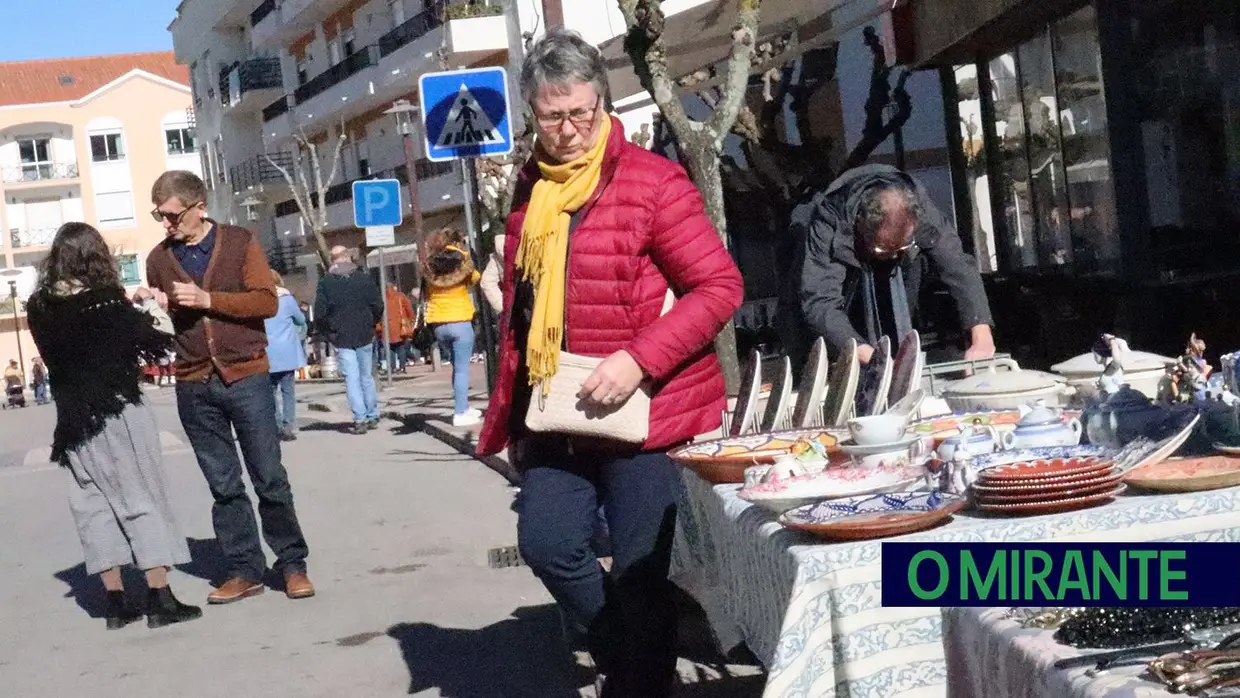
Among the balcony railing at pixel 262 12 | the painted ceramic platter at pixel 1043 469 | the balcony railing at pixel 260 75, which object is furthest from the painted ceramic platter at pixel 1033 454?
the balcony railing at pixel 260 75

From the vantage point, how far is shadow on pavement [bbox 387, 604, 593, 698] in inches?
250

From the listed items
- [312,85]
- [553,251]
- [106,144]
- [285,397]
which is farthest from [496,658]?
[106,144]

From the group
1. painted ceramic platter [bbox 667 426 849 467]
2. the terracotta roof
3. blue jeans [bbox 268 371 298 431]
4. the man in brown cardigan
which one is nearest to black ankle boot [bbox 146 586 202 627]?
the man in brown cardigan

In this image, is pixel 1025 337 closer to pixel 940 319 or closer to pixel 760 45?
pixel 940 319

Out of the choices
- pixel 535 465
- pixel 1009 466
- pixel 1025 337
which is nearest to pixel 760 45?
pixel 1025 337

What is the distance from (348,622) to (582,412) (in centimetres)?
385

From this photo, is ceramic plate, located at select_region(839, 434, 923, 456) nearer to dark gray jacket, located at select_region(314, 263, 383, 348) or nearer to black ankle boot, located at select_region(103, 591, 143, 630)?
black ankle boot, located at select_region(103, 591, 143, 630)

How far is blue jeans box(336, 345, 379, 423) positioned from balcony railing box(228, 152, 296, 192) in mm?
41922

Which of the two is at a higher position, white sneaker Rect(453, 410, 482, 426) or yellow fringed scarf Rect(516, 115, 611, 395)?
yellow fringed scarf Rect(516, 115, 611, 395)

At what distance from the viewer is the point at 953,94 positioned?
15320 millimetres

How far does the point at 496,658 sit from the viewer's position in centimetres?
691

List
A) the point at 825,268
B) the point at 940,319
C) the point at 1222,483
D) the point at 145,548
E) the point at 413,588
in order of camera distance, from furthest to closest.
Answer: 1. the point at 940,319
2. the point at 413,588
3. the point at 145,548
4. the point at 825,268
5. the point at 1222,483

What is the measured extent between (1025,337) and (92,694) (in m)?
9.35

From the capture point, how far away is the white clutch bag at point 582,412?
4.48 m
